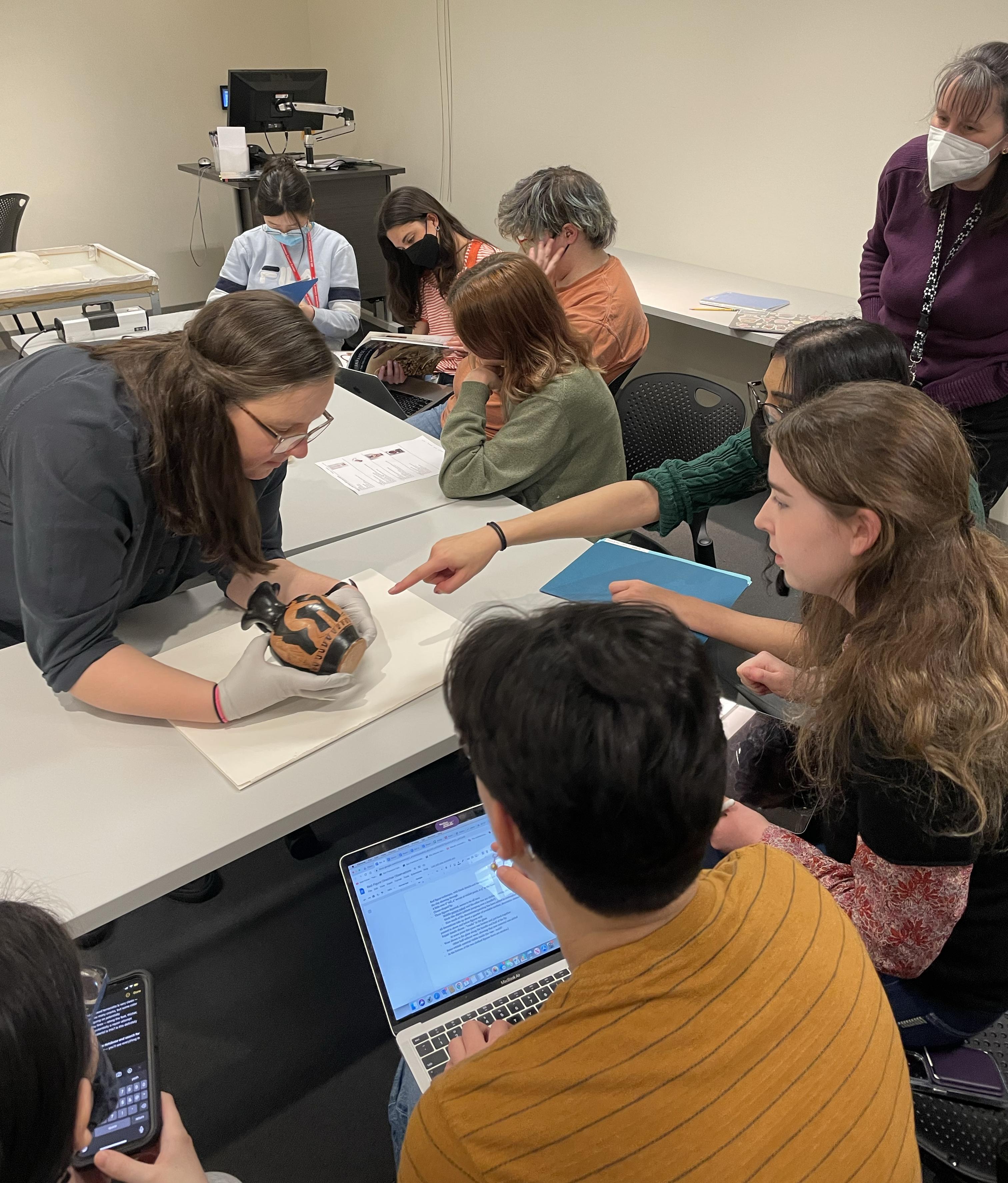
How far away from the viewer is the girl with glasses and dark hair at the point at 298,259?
3.26m

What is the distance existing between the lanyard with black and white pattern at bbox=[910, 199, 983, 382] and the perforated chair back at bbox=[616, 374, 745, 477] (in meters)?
0.49

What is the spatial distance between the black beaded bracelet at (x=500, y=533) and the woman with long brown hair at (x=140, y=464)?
0.42 metres

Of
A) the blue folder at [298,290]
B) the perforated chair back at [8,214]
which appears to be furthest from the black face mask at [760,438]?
the perforated chair back at [8,214]

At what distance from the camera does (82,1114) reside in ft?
2.09

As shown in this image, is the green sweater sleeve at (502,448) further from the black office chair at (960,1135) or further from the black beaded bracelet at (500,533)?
the black office chair at (960,1135)

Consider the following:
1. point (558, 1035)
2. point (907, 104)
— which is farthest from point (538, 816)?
point (907, 104)

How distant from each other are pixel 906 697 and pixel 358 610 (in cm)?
77

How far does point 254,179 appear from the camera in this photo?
4316mm

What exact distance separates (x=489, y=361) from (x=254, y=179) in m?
3.23

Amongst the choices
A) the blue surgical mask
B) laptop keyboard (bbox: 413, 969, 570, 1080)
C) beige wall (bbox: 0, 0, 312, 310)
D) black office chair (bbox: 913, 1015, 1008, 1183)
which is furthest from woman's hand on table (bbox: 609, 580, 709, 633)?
beige wall (bbox: 0, 0, 312, 310)

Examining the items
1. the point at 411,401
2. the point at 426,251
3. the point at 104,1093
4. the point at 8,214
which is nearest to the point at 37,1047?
the point at 104,1093

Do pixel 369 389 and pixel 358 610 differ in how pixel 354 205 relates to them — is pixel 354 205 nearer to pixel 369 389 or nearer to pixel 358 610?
pixel 369 389

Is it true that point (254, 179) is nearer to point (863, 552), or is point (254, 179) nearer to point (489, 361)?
point (489, 361)

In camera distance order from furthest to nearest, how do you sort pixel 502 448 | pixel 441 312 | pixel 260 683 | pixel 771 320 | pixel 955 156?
pixel 441 312 < pixel 771 320 < pixel 955 156 < pixel 502 448 < pixel 260 683
